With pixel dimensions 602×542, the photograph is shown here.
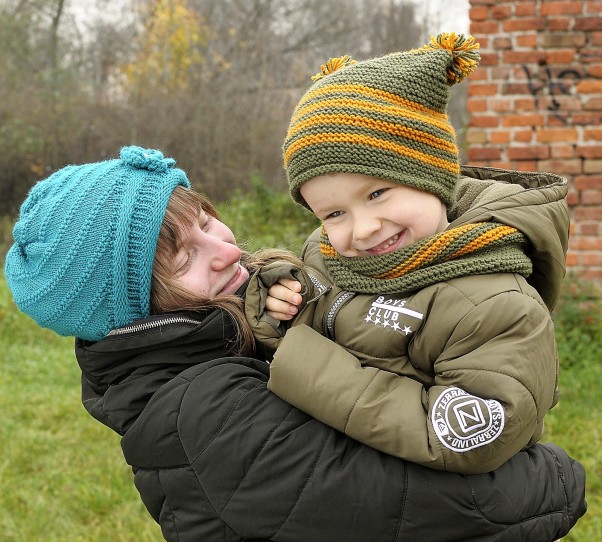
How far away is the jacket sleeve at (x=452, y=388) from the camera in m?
1.43

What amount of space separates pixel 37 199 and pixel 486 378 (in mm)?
1160

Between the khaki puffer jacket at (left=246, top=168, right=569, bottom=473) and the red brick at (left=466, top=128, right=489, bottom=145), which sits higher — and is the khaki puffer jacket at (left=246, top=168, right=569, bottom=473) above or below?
above

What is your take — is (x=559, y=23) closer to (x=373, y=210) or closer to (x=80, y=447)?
(x=373, y=210)

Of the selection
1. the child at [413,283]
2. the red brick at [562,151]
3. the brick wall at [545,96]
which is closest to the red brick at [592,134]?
the brick wall at [545,96]

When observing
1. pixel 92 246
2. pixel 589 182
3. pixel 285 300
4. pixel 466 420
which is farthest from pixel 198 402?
pixel 589 182

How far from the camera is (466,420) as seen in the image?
142cm

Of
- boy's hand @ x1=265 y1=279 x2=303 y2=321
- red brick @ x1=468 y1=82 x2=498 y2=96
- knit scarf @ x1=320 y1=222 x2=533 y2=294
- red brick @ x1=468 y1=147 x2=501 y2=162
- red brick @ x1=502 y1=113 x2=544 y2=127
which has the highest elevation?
knit scarf @ x1=320 y1=222 x2=533 y2=294

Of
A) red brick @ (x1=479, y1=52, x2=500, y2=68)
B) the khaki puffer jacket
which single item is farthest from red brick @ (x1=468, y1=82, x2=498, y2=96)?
the khaki puffer jacket

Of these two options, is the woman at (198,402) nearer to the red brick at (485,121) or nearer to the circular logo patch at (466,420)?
the circular logo patch at (466,420)

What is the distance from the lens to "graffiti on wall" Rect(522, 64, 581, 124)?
5.32 meters

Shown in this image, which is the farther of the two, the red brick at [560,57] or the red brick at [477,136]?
the red brick at [477,136]

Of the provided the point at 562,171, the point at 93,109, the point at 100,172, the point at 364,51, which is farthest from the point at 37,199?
the point at 364,51

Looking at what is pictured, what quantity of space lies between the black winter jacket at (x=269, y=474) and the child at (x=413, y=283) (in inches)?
2.5

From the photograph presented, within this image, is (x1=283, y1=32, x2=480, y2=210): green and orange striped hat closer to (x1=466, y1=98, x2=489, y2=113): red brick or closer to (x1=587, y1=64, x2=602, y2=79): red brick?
(x1=466, y1=98, x2=489, y2=113): red brick
